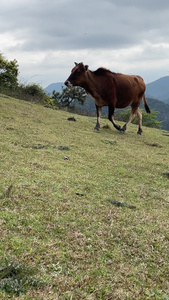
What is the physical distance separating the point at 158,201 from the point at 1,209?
8.29ft

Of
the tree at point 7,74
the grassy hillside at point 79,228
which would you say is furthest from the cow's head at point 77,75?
the tree at point 7,74

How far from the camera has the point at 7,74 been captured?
740 inches

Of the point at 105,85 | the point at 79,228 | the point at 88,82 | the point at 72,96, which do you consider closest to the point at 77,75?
the point at 88,82

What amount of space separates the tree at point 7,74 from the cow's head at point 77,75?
9710mm

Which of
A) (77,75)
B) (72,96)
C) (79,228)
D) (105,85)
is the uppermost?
(72,96)

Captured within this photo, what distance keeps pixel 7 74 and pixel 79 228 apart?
1762 centimetres

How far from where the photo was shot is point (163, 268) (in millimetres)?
2719

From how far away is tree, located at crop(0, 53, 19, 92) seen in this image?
18655mm

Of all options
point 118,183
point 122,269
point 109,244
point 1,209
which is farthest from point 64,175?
point 122,269

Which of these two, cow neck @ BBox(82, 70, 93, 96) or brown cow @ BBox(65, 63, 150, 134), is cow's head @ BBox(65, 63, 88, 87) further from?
cow neck @ BBox(82, 70, 93, 96)

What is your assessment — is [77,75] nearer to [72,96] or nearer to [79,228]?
[79,228]

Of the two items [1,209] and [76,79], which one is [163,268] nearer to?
[1,209]

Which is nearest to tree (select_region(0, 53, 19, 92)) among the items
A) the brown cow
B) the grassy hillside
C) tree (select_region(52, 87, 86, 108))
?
the brown cow

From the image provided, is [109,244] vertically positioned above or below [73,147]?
below
